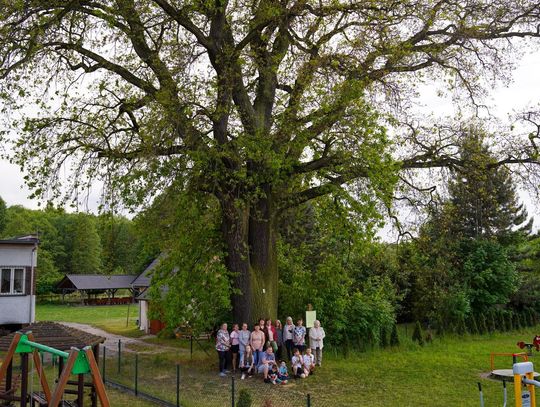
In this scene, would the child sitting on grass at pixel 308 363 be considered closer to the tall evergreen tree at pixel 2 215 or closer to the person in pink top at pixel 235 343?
the person in pink top at pixel 235 343

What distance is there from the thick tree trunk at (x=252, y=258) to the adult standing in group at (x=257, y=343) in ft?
3.97

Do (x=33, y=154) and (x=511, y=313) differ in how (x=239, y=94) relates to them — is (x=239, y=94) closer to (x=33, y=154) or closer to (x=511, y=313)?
(x=33, y=154)

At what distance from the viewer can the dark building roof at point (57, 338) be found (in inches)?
402

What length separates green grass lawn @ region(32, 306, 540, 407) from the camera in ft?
40.4

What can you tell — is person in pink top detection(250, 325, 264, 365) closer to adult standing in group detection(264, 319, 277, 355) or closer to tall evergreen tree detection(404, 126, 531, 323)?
adult standing in group detection(264, 319, 277, 355)

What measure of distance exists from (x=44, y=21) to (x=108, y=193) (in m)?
4.67

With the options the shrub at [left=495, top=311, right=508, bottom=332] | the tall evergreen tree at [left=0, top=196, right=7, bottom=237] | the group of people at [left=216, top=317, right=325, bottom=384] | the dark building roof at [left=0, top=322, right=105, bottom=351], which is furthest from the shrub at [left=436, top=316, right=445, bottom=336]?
the tall evergreen tree at [left=0, top=196, right=7, bottom=237]

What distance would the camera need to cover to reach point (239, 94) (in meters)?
17.0

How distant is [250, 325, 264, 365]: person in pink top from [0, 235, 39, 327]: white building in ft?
48.0

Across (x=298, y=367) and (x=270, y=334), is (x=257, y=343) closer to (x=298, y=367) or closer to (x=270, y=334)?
(x=270, y=334)

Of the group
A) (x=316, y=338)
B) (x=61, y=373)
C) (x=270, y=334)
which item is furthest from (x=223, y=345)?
(x=61, y=373)

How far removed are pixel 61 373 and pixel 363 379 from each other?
8.71m

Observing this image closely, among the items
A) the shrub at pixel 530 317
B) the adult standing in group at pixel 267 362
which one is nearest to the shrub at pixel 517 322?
the shrub at pixel 530 317

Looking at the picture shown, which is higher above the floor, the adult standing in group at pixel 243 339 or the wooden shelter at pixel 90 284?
the wooden shelter at pixel 90 284
